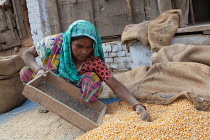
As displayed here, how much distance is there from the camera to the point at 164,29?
3615mm

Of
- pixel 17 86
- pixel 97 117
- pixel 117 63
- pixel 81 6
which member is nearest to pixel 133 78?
pixel 97 117

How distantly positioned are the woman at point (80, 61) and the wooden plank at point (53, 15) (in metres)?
3.81

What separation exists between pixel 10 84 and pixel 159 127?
2315 mm

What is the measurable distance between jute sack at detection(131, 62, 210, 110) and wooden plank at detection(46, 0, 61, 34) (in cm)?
411

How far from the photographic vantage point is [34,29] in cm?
620

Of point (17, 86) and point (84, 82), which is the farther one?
point (17, 86)

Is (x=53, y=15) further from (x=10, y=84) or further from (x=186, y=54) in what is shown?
(x=186, y=54)

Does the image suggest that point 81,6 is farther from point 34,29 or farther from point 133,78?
point 133,78

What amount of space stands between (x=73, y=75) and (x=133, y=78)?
1.21 m

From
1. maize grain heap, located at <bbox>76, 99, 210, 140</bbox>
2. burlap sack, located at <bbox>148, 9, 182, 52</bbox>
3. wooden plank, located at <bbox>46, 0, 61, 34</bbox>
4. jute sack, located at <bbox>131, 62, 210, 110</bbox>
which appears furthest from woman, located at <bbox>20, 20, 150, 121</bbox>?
wooden plank, located at <bbox>46, 0, 61, 34</bbox>

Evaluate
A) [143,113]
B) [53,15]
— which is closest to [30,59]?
[143,113]

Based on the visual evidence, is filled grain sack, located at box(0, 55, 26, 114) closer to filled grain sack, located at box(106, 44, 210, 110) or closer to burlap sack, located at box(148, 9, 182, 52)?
filled grain sack, located at box(106, 44, 210, 110)

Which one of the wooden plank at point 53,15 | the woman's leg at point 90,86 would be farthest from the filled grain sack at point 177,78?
the wooden plank at point 53,15

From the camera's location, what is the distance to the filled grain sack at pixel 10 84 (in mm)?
2828
